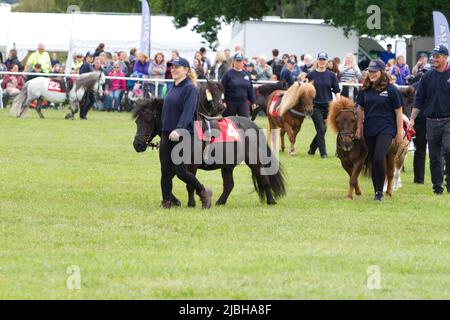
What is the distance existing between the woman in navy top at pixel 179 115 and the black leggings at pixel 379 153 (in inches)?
104

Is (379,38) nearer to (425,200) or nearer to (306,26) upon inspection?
(306,26)

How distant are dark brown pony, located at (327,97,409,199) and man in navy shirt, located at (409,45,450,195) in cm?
55

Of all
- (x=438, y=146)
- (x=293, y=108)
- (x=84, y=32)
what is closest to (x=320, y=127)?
(x=293, y=108)

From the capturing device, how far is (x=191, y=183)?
13.4 m

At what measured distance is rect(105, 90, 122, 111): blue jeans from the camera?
114 ft

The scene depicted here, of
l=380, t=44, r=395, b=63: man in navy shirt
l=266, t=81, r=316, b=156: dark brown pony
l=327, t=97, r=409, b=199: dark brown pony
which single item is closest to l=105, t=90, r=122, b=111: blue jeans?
l=380, t=44, r=395, b=63: man in navy shirt

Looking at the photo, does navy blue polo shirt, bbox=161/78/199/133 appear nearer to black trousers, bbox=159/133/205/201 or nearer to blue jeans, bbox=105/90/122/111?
black trousers, bbox=159/133/205/201

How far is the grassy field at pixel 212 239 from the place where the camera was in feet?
28.4

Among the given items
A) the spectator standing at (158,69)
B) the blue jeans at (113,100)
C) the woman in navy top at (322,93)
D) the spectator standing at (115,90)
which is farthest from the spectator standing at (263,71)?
the woman in navy top at (322,93)

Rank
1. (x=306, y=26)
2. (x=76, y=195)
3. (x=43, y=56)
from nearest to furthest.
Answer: (x=76, y=195)
(x=43, y=56)
(x=306, y=26)

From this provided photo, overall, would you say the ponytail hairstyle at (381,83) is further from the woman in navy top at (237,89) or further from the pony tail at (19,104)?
the pony tail at (19,104)

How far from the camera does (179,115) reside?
43.2 feet
